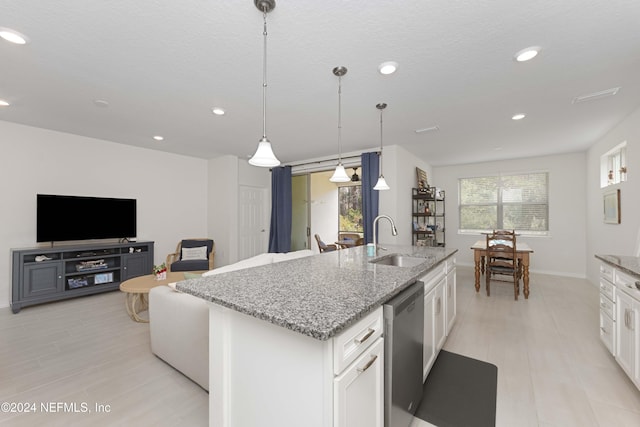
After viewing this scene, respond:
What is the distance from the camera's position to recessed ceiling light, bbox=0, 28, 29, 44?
5.77ft

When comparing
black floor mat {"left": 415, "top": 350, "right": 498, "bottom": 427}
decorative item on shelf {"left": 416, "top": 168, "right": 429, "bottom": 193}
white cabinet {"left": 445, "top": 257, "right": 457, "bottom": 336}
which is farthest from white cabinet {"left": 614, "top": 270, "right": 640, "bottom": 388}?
decorative item on shelf {"left": 416, "top": 168, "right": 429, "bottom": 193}

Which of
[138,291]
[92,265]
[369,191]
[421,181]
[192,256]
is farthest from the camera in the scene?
[421,181]

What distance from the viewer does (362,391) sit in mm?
1070

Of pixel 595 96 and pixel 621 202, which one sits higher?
pixel 595 96

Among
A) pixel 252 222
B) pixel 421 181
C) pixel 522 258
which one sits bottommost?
pixel 522 258

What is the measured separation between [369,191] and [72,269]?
4813mm

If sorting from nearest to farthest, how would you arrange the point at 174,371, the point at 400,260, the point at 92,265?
the point at 174,371 < the point at 400,260 < the point at 92,265

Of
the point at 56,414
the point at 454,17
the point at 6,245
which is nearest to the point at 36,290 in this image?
the point at 6,245

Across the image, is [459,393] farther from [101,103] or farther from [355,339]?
[101,103]

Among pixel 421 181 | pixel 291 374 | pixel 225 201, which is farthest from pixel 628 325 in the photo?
pixel 225 201

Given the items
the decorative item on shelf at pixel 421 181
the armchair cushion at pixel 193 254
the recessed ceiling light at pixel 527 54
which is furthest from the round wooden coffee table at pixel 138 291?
the decorative item on shelf at pixel 421 181

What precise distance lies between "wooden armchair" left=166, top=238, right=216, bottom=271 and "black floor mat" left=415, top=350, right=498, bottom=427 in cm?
386

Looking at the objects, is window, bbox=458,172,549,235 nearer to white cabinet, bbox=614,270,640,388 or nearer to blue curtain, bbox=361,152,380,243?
blue curtain, bbox=361,152,380,243

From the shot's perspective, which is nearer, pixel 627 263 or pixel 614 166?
pixel 627 263
